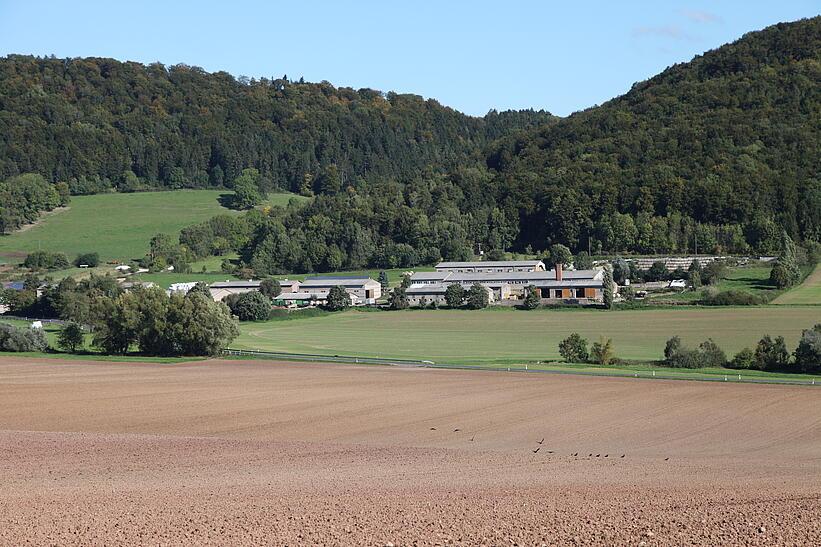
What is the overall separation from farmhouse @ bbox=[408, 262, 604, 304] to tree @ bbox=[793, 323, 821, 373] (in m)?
37.4

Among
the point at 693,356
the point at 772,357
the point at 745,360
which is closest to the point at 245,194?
the point at 693,356

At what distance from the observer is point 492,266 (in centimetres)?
10756

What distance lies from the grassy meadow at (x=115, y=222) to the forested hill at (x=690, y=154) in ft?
151

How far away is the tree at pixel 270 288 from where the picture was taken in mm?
98250

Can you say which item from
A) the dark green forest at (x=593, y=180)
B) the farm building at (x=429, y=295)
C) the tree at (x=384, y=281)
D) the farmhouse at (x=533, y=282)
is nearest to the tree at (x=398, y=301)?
the farm building at (x=429, y=295)

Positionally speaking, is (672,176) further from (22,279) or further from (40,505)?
(40,505)

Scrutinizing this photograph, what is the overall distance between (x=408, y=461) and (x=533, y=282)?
2702 inches

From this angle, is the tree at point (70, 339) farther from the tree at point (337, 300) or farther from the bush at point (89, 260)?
the bush at point (89, 260)

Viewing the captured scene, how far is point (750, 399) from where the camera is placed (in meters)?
38.1

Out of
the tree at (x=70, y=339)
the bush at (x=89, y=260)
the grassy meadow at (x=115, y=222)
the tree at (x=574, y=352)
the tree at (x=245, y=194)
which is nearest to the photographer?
the tree at (x=574, y=352)

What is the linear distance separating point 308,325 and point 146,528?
198 feet

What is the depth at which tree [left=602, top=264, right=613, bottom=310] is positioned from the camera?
82000 mm

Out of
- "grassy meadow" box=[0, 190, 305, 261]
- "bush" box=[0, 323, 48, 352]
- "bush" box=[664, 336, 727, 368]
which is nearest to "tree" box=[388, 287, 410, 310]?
"bush" box=[0, 323, 48, 352]

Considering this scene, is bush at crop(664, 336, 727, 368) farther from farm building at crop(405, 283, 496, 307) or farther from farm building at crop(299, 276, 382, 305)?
farm building at crop(299, 276, 382, 305)
